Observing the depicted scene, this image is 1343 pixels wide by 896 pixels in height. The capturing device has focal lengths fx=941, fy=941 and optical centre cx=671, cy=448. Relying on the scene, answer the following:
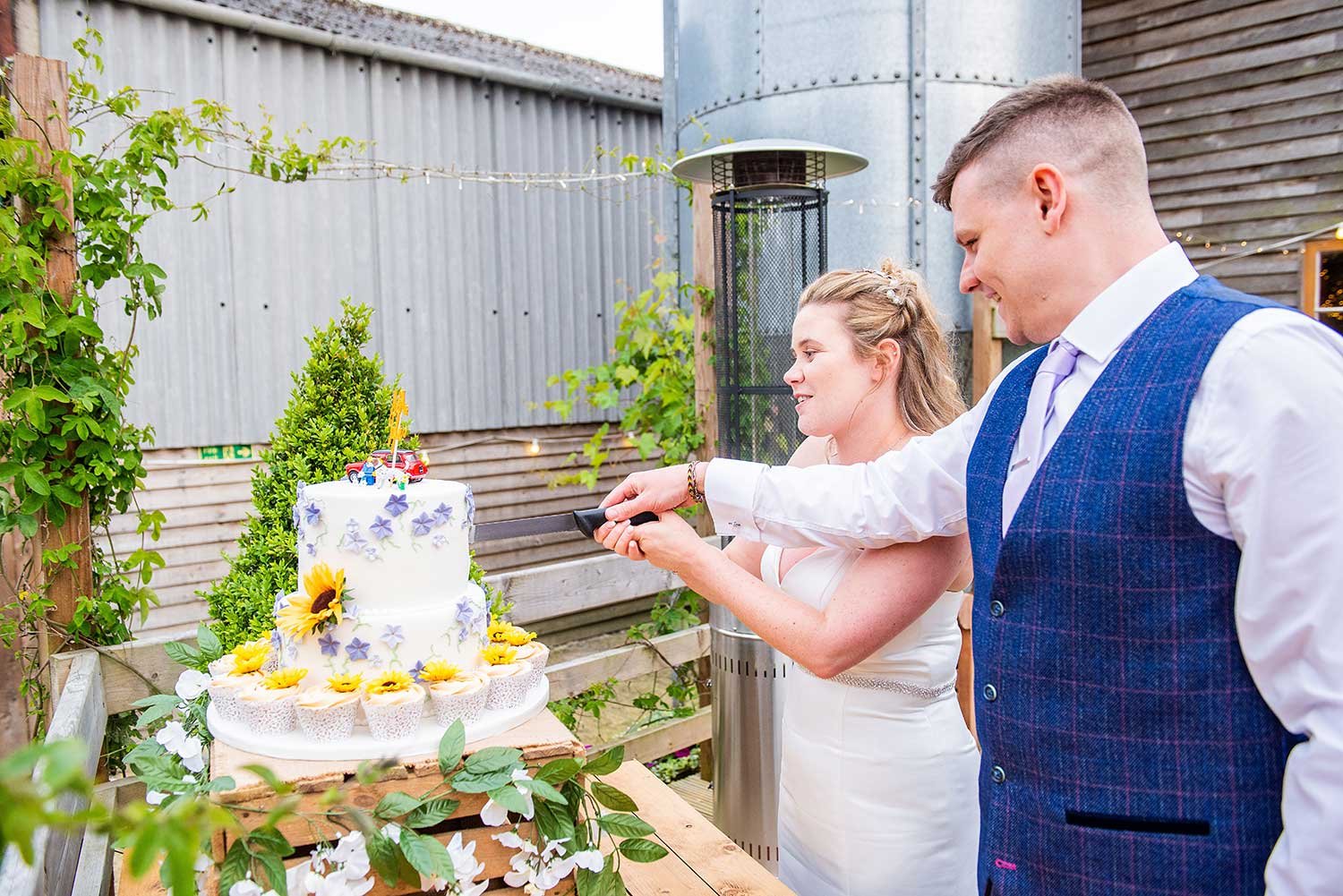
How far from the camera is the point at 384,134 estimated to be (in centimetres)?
660

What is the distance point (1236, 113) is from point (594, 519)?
6598 mm

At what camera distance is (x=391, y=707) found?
1778mm

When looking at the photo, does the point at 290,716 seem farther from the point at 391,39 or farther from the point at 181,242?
the point at 391,39

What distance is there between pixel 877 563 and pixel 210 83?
18.7 feet

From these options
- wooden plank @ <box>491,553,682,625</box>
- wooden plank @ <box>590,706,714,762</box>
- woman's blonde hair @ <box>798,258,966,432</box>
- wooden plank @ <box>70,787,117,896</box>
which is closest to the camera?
woman's blonde hair @ <box>798,258,966,432</box>

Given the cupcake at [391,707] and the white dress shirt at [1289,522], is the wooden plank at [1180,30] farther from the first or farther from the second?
the cupcake at [391,707]

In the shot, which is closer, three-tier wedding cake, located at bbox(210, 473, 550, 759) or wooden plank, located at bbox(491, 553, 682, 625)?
three-tier wedding cake, located at bbox(210, 473, 550, 759)

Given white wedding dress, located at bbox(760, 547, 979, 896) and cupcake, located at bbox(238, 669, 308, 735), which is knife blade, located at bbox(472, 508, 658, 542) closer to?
white wedding dress, located at bbox(760, 547, 979, 896)

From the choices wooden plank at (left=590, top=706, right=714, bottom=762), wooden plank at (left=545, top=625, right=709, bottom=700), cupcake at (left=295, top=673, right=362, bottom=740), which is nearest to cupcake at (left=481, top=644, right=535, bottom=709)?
cupcake at (left=295, top=673, right=362, bottom=740)

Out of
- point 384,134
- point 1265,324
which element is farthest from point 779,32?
point 1265,324

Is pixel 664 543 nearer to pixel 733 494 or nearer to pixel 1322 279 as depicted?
pixel 733 494

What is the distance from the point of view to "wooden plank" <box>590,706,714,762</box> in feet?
14.4

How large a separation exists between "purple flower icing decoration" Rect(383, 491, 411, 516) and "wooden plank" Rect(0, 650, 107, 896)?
696mm

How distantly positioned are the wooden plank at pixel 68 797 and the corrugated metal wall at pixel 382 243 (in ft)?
10.4
